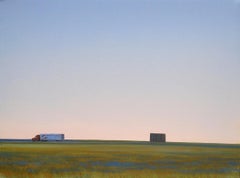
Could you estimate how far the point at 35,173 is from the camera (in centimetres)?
2641

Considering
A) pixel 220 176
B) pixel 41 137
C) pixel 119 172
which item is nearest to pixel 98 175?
pixel 119 172

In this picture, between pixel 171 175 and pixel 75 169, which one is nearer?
pixel 171 175

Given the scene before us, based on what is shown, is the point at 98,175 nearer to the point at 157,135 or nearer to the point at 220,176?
the point at 220,176

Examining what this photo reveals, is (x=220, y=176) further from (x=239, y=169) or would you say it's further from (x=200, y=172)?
(x=239, y=169)

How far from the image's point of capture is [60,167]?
2938cm

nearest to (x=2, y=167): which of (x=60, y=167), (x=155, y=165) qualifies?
(x=60, y=167)

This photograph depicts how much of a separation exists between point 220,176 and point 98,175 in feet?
19.2

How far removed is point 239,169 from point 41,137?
58.9m

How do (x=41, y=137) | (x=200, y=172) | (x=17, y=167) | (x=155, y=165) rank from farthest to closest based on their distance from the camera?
1. (x=41, y=137)
2. (x=155, y=165)
3. (x=17, y=167)
4. (x=200, y=172)

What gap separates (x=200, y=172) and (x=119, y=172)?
417 centimetres

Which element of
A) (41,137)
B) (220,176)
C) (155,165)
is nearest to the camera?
(220,176)

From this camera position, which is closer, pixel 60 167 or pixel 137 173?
pixel 137 173

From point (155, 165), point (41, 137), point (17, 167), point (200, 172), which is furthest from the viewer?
point (41, 137)

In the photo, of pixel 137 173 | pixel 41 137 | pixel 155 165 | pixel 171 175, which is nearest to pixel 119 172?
pixel 137 173
